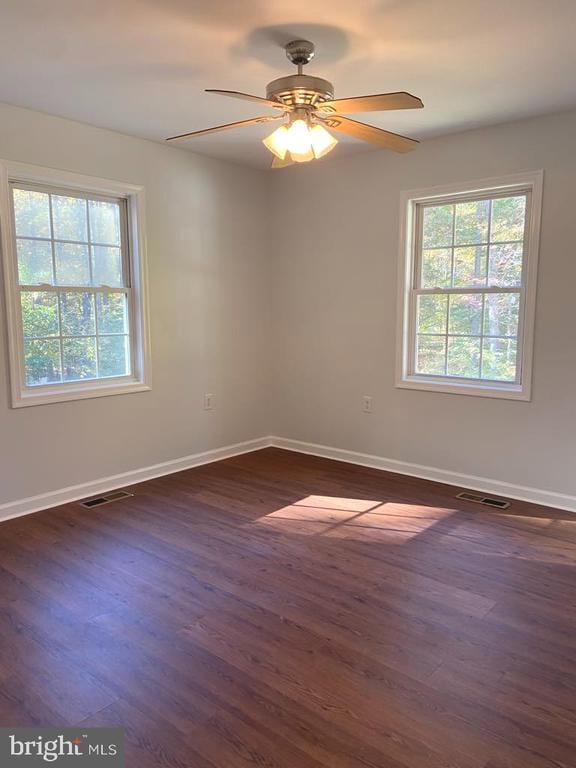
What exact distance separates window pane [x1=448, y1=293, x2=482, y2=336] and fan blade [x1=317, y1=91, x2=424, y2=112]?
199 centimetres

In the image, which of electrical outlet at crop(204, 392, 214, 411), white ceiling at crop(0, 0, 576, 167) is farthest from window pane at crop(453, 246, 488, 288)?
electrical outlet at crop(204, 392, 214, 411)

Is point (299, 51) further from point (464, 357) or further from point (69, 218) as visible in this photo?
point (464, 357)

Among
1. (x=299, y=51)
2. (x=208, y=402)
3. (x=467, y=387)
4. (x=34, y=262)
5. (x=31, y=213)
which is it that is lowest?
(x=208, y=402)

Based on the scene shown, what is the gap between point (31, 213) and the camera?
3.55 meters

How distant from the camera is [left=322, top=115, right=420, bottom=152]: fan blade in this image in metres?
2.56

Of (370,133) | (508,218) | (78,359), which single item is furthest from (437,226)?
(78,359)

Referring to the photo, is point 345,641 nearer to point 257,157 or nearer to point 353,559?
point 353,559

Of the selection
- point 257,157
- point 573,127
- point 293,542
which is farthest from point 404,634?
point 257,157

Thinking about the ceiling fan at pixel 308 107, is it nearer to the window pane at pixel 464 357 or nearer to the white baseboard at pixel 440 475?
the window pane at pixel 464 357

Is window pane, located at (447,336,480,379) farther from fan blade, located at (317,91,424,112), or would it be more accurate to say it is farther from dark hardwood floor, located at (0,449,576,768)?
fan blade, located at (317,91,424,112)

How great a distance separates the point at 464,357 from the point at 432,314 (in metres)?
0.41

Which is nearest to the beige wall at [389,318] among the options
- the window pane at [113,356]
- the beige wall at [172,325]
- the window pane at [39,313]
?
the beige wall at [172,325]

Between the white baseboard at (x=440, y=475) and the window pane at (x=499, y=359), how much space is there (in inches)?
29.6

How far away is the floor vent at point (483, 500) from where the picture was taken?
3.72m
